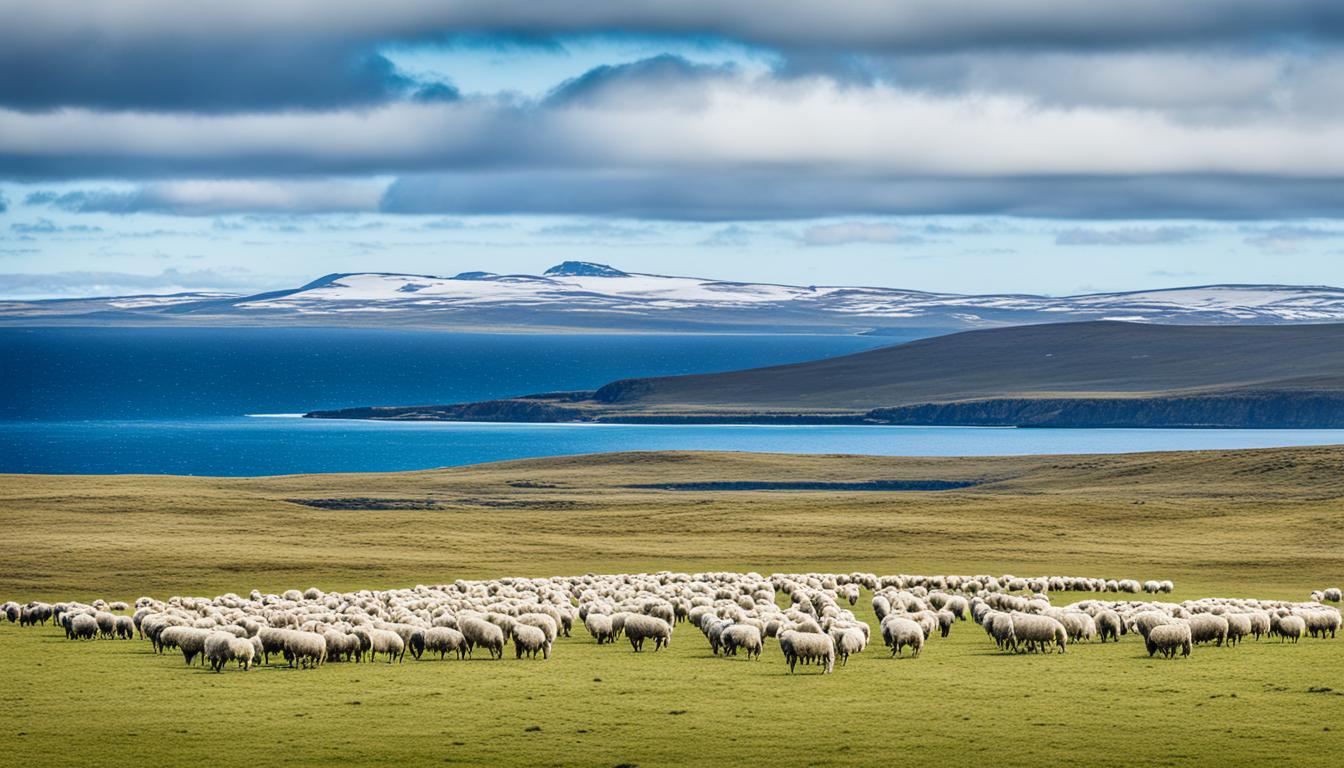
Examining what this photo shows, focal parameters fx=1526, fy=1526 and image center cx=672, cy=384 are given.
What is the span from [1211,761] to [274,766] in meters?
13.9

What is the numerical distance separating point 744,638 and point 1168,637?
359 inches

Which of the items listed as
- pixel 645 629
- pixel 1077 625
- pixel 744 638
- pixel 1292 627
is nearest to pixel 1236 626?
pixel 1292 627

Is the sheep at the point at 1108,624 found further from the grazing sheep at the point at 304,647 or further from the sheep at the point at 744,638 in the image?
the grazing sheep at the point at 304,647

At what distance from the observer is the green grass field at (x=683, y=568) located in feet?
79.3

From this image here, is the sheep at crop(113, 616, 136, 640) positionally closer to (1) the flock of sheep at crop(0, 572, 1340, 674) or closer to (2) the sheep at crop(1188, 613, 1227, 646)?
(1) the flock of sheep at crop(0, 572, 1340, 674)

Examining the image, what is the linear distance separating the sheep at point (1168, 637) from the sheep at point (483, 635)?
46.6 ft

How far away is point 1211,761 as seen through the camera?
74.4 feet

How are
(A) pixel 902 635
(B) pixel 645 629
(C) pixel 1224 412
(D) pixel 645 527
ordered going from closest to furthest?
(A) pixel 902 635
(B) pixel 645 629
(D) pixel 645 527
(C) pixel 1224 412

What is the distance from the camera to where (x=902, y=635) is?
33.6m

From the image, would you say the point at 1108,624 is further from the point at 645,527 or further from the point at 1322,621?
the point at 645,527

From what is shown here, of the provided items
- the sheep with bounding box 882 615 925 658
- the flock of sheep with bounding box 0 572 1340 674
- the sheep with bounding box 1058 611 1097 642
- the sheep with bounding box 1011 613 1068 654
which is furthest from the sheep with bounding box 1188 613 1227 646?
the sheep with bounding box 882 615 925 658

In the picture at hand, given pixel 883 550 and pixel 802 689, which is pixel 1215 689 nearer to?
pixel 802 689

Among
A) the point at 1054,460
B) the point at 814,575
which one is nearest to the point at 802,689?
the point at 814,575

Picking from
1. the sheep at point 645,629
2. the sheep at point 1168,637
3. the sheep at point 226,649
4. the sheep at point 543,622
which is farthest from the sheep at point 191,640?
the sheep at point 1168,637
